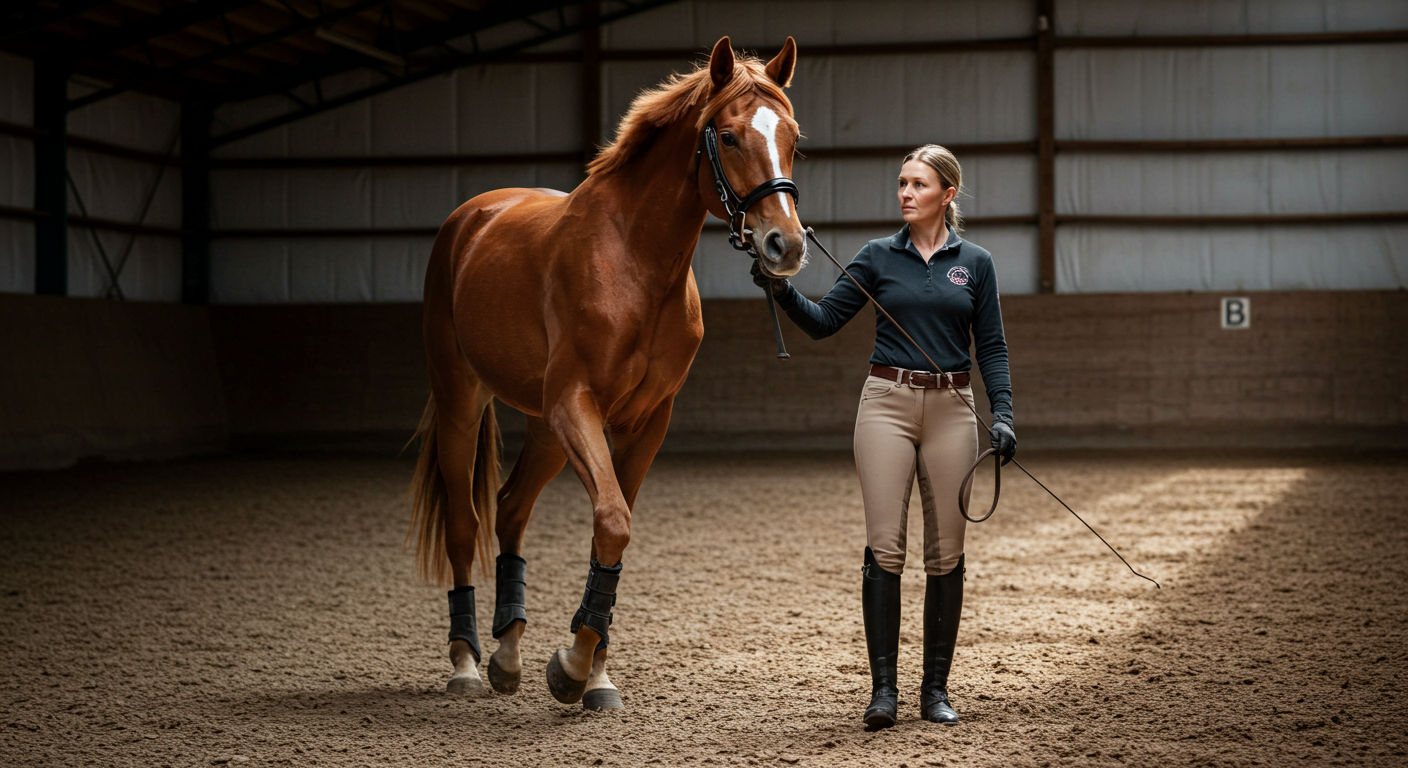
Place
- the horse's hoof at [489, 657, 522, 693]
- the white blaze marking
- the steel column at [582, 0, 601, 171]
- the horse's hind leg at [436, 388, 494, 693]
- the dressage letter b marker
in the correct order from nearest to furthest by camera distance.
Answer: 1. the white blaze marking
2. the horse's hoof at [489, 657, 522, 693]
3. the horse's hind leg at [436, 388, 494, 693]
4. the dressage letter b marker
5. the steel column at [582, 0, 601, 171]

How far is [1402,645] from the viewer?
12.8 feet

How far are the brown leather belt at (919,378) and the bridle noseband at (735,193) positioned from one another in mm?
549

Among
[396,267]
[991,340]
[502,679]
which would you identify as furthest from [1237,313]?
[502,679]

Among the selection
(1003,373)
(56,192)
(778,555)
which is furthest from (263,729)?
(56,192)

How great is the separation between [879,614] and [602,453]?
2.97 feet

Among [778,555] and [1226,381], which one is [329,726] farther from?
[1226,381]

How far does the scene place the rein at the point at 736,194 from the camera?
109 inches

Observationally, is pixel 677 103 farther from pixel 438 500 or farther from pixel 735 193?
pixel 438 500

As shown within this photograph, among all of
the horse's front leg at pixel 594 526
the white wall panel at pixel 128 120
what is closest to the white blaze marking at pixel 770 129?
the horse's front leg at pixel 594 526

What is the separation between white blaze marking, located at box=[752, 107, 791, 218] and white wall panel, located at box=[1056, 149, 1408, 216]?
35.7 ft

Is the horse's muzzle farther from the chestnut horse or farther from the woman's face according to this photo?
the woman's face

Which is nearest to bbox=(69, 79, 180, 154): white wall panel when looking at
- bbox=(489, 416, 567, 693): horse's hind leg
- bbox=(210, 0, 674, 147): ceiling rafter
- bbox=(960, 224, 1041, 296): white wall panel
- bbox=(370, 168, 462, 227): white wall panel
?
bbox=(210, 0, 674, 147): ceiling rafter

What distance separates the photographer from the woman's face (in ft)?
9.94

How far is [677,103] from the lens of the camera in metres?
3.15
